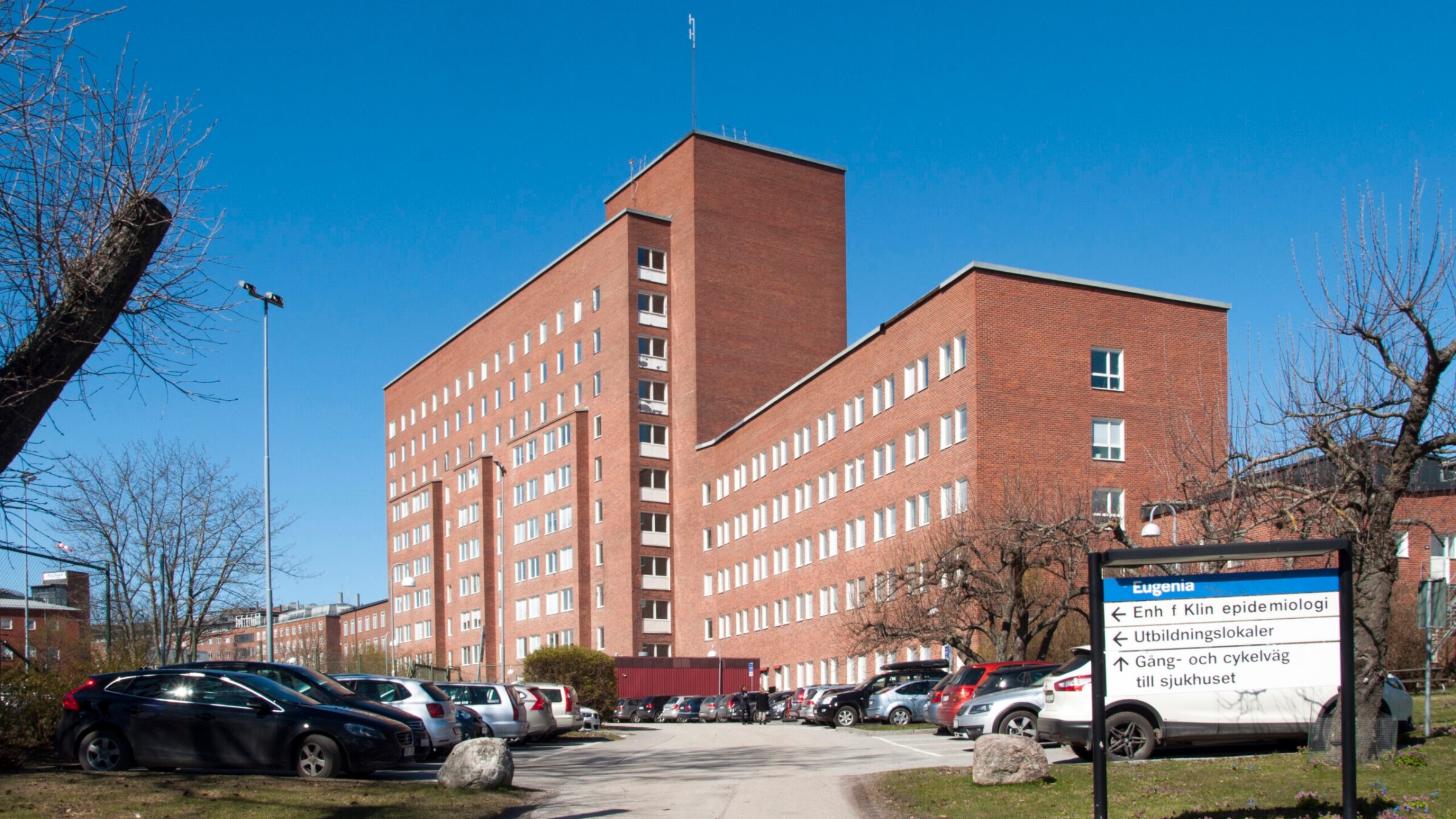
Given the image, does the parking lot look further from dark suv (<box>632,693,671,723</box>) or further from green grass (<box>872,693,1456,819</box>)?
dark suv (<box>632,693,671,723</box>)

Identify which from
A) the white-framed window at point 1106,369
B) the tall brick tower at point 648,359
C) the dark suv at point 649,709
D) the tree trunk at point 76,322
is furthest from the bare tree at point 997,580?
the tall brick tower at point 648,359

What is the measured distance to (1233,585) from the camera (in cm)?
1077

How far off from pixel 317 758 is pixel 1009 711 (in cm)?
1099

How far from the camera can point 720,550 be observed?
77750 mm

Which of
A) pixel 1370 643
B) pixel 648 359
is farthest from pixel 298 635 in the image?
pixel 1370 643

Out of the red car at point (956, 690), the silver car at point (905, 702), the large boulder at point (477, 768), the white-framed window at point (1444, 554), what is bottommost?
the silver car at point (905, 702)

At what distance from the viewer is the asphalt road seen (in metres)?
15.4

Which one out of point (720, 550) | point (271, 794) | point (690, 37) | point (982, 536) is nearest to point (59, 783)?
point (271, 794)

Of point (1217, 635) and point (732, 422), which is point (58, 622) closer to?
point (1217, 635)

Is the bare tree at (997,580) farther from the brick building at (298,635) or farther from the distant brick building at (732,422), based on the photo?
the brick building at (298,635)

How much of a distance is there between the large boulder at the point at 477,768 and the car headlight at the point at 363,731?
120cm

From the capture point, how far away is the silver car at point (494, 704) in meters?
29.1

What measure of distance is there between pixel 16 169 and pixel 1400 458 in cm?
1377

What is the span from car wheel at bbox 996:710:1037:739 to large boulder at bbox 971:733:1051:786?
20.9 ft
